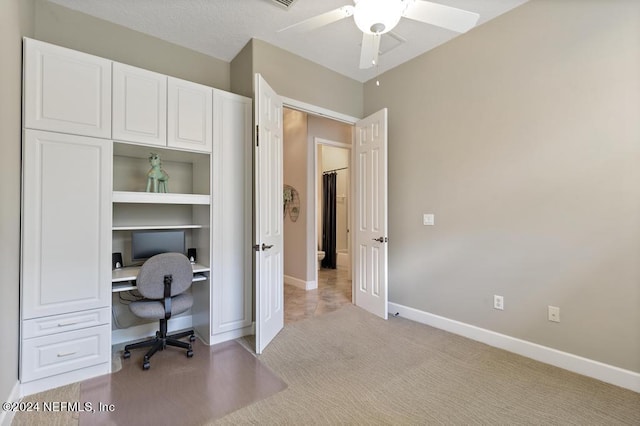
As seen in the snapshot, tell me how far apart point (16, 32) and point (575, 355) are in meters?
4.44

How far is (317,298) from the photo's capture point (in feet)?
13.6

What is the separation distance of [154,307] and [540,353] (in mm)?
3116

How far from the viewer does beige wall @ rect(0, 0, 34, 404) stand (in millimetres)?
1637

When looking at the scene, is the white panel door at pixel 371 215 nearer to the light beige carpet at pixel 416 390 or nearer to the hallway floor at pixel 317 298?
the hallway floor at pixel 317 298

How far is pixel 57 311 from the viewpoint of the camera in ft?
6.63

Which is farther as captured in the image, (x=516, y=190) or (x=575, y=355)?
(x=516, y=190)

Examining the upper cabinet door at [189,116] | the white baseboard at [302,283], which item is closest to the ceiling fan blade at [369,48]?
the upper cabinet door at [189,116]

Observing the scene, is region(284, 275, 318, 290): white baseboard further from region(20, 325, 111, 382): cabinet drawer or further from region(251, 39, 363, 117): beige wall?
region(20, 325, 111, 382): cabinet drawer

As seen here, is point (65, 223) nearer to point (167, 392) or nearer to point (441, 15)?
point (167, 392)

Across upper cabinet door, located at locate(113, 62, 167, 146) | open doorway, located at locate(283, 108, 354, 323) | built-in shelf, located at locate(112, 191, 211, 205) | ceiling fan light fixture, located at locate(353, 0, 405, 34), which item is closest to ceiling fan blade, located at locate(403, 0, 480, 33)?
ceiling fan light fixture, located at locate(353, 0, 405, 34)

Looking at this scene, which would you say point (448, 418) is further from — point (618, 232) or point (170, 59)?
point (170, 59)

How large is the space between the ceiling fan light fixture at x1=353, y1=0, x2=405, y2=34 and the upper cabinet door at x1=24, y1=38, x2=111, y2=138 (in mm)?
1925

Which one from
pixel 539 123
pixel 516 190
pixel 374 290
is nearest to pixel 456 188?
pixel 516 190

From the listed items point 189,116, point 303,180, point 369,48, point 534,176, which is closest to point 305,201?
point 303,180
